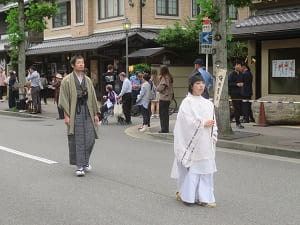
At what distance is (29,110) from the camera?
68.9ft

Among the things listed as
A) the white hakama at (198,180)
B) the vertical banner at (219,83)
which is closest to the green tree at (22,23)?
the vertical banner at (219,83)

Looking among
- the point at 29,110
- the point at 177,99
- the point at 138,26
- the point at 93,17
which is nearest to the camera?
the point at 29,110

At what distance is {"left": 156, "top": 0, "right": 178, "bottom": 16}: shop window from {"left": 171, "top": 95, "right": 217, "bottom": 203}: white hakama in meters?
20.1

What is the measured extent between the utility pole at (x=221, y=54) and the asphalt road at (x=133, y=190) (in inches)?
50.0

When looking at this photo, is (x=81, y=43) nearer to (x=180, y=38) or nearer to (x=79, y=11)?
(x=79, y=11)

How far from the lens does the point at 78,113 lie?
796 centimetres

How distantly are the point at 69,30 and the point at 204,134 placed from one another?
82.6ft

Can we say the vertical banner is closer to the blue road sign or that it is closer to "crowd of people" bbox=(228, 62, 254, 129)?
the blue road sign

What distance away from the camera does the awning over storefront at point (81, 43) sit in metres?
24.0

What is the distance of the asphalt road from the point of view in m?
5.71

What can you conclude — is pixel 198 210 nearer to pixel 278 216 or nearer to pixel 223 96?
pixel 278 216

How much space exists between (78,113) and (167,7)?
1898 cm

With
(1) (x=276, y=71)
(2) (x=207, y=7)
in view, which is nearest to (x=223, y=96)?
(2) (x=207, y=7)

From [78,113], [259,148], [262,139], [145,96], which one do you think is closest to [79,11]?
[145,96]
